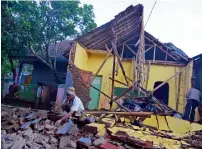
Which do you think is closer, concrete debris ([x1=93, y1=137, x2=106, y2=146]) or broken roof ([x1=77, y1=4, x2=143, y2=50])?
concrete debris ([x1=93, y1=137, x2=106, y2=146])

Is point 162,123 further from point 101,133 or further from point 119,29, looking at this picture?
point 119,29

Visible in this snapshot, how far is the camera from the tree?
20.3ft

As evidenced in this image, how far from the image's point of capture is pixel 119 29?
1050 centimetres

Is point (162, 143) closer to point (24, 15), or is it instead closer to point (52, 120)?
point (52, 120)

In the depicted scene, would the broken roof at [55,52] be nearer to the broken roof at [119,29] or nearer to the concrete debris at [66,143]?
the broken roof at [119,29]

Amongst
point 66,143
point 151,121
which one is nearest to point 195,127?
point 151,121

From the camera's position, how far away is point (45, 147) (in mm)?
3717

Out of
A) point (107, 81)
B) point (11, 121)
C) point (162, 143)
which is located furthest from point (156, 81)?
point (11, 121)

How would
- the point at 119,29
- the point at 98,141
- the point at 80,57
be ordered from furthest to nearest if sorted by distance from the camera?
the point at 80,57
the point at 119,29
the point at 98,141

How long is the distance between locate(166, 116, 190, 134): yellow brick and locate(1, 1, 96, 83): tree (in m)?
4.98

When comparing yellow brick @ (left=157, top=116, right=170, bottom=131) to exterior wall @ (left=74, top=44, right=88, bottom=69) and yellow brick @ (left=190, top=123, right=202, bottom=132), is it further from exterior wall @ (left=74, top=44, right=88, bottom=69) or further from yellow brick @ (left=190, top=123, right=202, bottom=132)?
exterior wall @ (left=74, top=44, right=88, bottom=69)

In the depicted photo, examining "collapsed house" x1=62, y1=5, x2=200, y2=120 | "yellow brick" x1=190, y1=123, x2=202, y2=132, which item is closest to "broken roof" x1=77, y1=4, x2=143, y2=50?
"collapsed house" x1=62, y1=5, x2=200, y2=120

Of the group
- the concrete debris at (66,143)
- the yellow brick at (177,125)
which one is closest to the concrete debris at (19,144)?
the concrete debris at (66,143)

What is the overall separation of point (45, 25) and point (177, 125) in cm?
783
